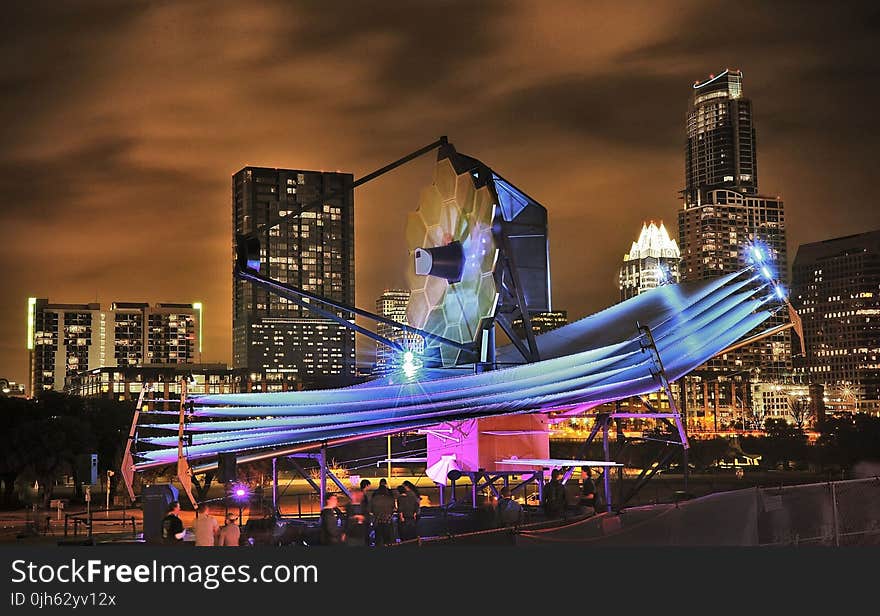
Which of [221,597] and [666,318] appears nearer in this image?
[221,597]

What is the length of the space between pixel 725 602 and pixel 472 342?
22.9 m

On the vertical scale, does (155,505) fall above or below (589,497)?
above

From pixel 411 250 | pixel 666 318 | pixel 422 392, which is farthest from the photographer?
pixel 411 250

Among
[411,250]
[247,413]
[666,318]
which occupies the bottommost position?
[247,413]

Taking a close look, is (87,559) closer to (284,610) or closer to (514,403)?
(284,610)

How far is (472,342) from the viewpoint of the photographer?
3719 cm

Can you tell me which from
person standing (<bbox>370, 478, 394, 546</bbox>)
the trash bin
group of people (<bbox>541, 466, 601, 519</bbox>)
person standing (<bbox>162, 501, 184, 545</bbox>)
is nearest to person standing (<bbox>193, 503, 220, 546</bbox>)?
person standing (<bbox>162, 501, 184, 545</bbox>)

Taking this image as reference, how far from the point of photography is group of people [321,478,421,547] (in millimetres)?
21781

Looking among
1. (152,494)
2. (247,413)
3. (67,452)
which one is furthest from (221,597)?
(67,452)

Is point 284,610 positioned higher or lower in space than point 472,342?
lower

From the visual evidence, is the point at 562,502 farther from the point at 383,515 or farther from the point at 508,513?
the point at 383,515

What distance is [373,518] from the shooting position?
74.5 feet

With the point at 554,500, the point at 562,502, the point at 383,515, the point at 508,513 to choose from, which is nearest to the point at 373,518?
the point at 383,515

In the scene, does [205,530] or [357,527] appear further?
[357,527]
